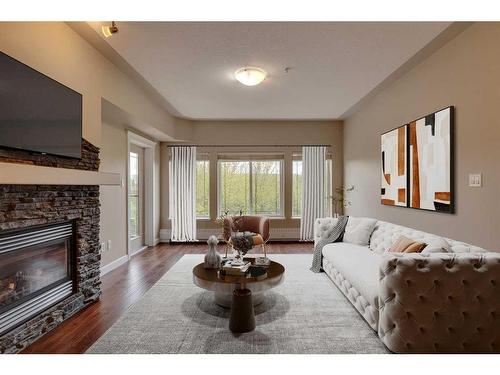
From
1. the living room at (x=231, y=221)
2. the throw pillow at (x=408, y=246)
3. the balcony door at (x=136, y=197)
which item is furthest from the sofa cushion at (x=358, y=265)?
the balcony door at (x=136, y=197)

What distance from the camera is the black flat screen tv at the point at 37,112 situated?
1903mm

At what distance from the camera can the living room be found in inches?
77.7

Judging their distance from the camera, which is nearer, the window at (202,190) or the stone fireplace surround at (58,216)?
the stone fireplace surround at (58,216)

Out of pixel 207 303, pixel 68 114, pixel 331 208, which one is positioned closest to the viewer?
pixel 68 114

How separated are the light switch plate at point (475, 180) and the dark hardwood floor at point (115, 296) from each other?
3.19 meters

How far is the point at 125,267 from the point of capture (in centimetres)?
432

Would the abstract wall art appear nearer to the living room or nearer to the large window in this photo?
the living room

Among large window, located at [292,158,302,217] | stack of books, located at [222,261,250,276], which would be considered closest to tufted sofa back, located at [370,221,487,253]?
stack of books, located at [222,261,250,276]

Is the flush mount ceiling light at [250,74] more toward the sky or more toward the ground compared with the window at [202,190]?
more toward the sky

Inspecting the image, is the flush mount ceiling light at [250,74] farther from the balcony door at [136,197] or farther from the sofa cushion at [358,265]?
the balcony door at [136,197]

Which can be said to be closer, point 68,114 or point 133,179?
point 68,114

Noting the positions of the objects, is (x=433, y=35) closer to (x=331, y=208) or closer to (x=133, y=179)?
(x=331, y=208)

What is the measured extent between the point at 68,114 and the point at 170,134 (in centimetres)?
304
